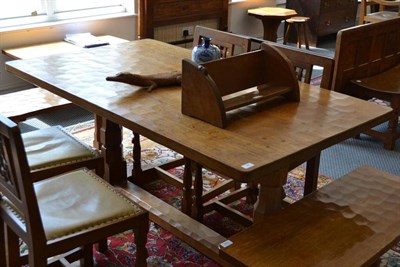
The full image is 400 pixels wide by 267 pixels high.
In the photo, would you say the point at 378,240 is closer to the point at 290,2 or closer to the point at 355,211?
the point at 355,211

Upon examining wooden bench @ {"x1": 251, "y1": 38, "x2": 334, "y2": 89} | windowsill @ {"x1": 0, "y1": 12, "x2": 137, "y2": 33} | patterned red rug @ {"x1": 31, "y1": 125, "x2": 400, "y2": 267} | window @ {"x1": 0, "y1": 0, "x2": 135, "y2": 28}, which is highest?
wooden bench @ {"x1": 251, "y1": 38, "x2": 334, "y2": 89}

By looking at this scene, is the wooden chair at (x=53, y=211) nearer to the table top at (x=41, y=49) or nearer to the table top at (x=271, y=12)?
the table top at (x=41, y=49)

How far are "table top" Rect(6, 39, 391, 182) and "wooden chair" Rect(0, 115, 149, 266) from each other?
10.6 inches

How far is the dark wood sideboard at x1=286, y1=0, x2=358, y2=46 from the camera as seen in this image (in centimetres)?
623

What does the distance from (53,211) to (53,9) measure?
298 centimetres

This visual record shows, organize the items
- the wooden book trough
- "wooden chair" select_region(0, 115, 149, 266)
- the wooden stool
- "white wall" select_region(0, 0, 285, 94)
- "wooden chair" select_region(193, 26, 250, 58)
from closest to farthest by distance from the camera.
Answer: "wooden chair" select_region(0, 115, 149, 266)
the wooden book trough
"wooden chair" select_region(193, 26, 250, 58)
"white wall" select_region(0, 0, 285, 94)
the wooden stool

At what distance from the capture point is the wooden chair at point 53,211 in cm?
153

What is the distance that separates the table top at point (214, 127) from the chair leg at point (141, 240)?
1.03ft

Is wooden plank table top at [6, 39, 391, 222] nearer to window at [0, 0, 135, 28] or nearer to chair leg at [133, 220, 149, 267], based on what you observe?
chair leg at [133, 220, 149, 267]

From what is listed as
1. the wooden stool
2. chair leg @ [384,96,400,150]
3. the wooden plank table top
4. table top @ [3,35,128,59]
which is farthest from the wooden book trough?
the wooden stool

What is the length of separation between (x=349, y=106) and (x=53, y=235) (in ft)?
3.96

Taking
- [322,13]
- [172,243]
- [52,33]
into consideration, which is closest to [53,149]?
[172,243]

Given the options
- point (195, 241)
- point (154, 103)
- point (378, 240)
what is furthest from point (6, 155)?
point (378, 240)

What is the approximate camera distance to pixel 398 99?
354cm
